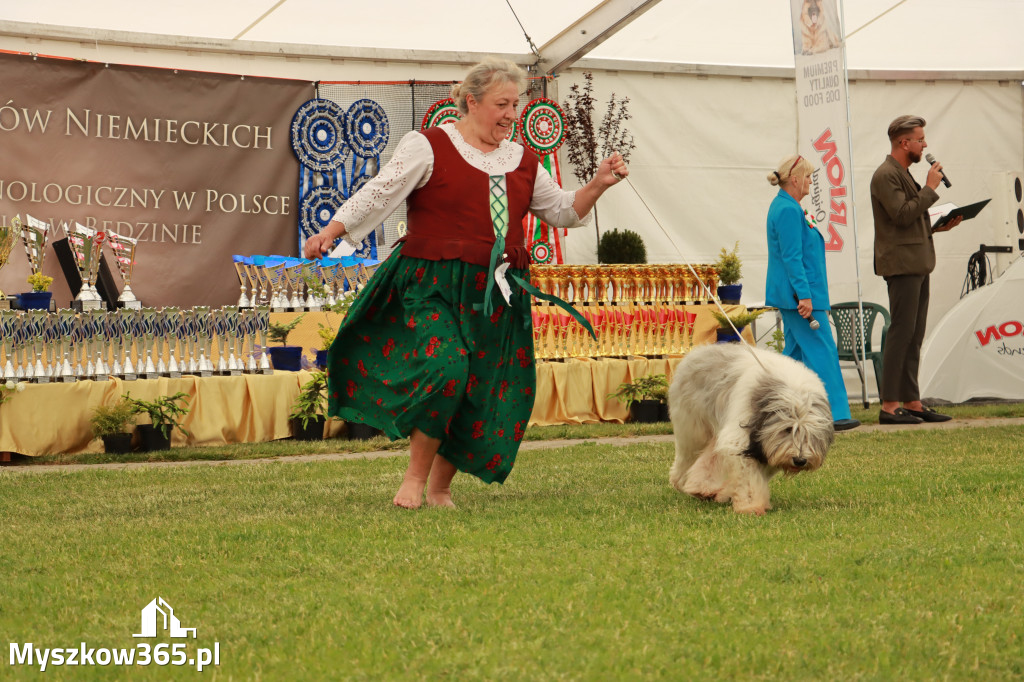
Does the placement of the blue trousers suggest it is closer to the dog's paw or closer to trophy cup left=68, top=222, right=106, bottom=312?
the dog's paw

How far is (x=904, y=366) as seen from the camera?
814cm

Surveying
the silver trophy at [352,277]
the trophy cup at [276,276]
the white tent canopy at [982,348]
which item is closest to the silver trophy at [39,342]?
the trophy cup at [276,276]

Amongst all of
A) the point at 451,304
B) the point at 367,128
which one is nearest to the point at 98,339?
the point at 367,128

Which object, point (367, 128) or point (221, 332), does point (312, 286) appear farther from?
point (367, 128)

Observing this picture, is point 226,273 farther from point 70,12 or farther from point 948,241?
point 948,241

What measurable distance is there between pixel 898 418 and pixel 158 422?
5.31m

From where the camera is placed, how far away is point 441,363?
4398mm

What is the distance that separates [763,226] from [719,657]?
395 inches

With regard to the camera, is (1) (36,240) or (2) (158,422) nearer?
(2) (158,422)

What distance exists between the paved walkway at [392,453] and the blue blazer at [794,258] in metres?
1.04

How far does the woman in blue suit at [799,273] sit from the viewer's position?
22.7 feet

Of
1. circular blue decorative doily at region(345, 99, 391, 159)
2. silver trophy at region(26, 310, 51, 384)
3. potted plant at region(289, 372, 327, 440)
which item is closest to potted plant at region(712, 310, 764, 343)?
potted plant at region(289, 372, 327, 440)

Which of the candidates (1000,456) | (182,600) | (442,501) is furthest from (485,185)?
(1000,456)

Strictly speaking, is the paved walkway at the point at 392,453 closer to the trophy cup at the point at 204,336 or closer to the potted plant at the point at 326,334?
the trophy cup at the point at 204,336
